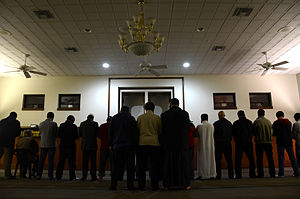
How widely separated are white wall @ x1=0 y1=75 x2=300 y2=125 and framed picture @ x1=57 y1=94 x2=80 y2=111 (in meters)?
0.20

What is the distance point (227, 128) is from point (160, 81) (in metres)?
5.84

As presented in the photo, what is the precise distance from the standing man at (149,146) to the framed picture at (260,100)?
27.2 feet

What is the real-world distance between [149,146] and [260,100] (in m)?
8.79

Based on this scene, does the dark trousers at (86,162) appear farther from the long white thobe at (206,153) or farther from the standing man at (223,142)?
the standing man at (223,142)

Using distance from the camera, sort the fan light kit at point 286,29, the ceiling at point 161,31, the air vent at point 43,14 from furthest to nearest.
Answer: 1. the fan light kit at point 286,29
2. the air vent at point 43,14
3. the ceiling at point 161,31

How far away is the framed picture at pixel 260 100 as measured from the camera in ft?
34.2

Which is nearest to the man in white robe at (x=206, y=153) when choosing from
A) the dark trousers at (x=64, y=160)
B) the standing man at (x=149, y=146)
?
the standing man at (x=149, y=146)

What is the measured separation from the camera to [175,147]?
337 cm

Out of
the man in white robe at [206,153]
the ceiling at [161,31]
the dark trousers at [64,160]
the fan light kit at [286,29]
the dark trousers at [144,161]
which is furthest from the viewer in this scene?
the fan light kit at [286,29]

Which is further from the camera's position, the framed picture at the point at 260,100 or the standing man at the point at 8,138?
the framed picture at the point at 260,100

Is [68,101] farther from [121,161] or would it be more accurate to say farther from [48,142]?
[121,161]

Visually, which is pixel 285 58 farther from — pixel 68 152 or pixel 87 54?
pixel 68 152

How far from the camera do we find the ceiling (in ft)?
17.2

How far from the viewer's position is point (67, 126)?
16.3 ft
